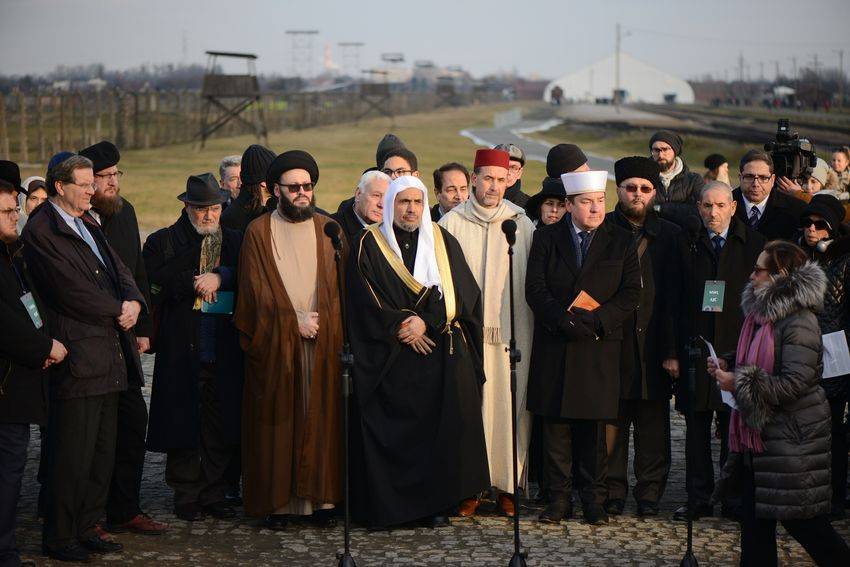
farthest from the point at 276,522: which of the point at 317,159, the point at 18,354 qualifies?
the point at 317,159

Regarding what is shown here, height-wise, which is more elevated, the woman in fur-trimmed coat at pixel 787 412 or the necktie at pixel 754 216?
the necktie at pixel 754 216

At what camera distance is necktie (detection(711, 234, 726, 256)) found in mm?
7172

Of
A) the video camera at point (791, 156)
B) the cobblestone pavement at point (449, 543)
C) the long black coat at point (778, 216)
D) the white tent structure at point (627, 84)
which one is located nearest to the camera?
the cobblestone pavement at point (449, 543)

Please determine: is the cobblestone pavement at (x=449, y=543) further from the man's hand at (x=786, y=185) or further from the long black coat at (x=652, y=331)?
the man's hand at (x=786, y=185)

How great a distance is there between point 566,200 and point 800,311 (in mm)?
2315

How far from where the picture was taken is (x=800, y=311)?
545cm

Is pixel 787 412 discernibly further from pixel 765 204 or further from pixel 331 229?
pixel 765 204

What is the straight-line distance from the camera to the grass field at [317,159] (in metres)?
27.4

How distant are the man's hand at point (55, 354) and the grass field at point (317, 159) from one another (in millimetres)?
17069

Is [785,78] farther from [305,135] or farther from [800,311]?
[800,311]

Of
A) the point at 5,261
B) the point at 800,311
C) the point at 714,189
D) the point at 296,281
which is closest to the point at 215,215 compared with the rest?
the point at 296,281

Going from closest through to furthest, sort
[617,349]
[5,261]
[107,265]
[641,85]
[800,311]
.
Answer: [800,311]
[5,261]
[107,265]
[617,349]
[641,85]

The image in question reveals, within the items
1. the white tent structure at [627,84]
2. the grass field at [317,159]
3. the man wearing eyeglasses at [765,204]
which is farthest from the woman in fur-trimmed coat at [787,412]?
the white tent structure at [627,84]

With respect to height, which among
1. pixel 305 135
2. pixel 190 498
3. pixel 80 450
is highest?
pixel 305 135
